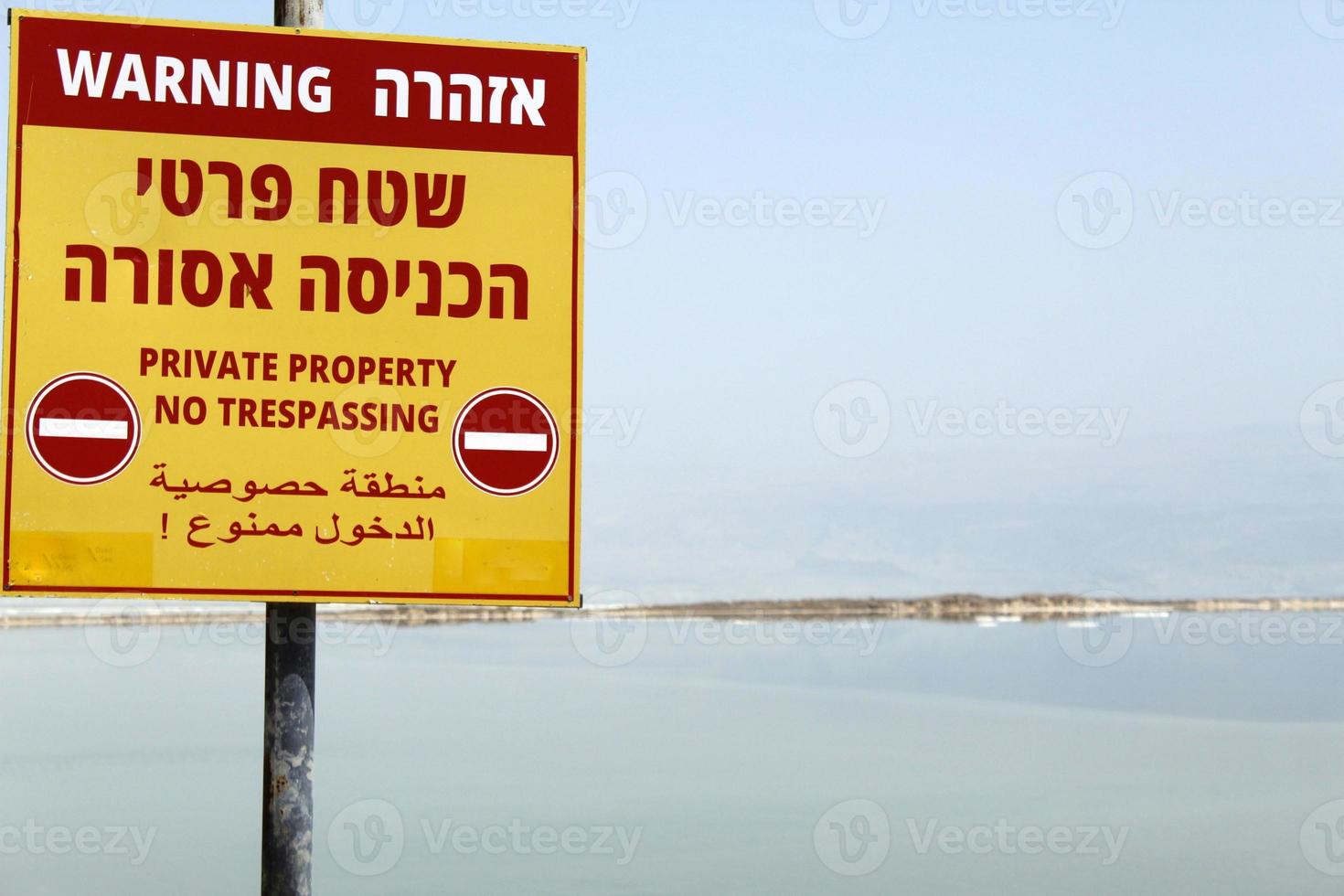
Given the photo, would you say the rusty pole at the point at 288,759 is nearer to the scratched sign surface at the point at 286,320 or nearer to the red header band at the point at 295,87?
the scratched sign surface at the point at 286,320

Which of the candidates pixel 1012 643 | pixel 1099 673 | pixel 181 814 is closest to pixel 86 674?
pixel 181 814

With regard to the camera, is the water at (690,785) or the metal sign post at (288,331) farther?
the water at (690,785)

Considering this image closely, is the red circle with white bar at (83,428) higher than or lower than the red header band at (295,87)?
lower

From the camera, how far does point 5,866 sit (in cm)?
1516

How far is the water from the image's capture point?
49.8 ft

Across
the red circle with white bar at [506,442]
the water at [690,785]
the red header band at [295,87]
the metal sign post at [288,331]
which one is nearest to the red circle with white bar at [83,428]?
the metal sign post at [288,331]


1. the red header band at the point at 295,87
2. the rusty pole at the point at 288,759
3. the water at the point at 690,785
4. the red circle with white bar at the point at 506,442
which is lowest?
the water at the point at 690,785

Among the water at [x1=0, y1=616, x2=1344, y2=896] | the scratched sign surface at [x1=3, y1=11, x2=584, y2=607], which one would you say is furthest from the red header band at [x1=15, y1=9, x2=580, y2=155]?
the water at [x1=0, y1=616, x2=1344, y2=896]

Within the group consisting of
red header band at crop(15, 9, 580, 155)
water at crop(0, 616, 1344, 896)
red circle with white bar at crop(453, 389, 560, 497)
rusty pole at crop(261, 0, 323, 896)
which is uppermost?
red header band at crop(15, 9, 580, 155)

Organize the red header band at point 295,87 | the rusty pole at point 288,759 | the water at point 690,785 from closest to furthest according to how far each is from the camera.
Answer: the rusty pole at point 288,759 → the red header band at point 295,87 → the water at point 690,785

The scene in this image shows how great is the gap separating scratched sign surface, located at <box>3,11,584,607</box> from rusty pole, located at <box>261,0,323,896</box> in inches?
6.9

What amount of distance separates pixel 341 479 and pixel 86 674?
3683cm

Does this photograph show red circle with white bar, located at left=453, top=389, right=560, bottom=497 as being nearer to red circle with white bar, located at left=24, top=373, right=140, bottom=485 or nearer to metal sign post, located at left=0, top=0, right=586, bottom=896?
metal sign post, located at left=0, top=0, right=586, bottom=896

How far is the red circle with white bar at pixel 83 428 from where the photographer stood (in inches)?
211
